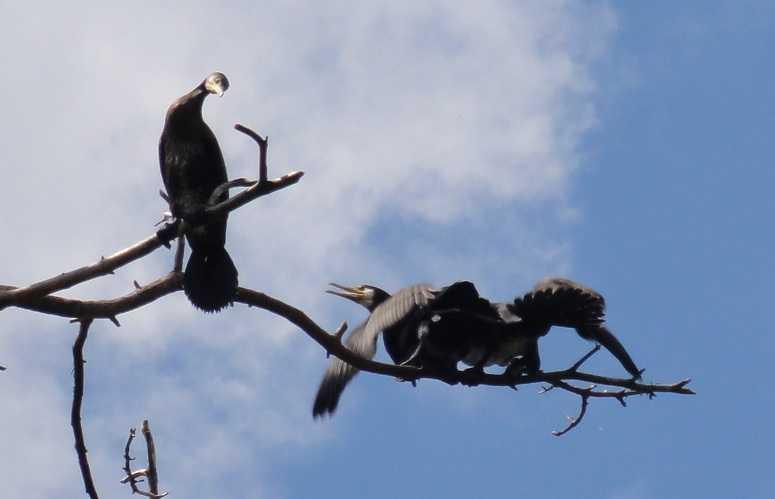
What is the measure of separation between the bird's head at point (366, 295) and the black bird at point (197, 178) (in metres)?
1.86

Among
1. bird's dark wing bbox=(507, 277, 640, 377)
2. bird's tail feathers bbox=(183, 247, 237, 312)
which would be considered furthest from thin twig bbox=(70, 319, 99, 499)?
bird's dark wing bbox=(507, 277, 640, 377)

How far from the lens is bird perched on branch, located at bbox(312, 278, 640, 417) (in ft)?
17.0

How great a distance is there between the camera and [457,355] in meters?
5.54

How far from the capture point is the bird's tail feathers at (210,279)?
4453 mm

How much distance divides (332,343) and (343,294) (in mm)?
2728

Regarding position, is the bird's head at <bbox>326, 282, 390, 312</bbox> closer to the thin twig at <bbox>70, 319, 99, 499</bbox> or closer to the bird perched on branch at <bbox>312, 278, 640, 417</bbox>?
the bird perched on branch at <bbox>312, 278, 640, 417</bbox>

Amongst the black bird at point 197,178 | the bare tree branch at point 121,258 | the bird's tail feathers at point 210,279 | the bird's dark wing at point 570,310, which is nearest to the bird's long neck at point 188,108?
the black bird at point 197,178

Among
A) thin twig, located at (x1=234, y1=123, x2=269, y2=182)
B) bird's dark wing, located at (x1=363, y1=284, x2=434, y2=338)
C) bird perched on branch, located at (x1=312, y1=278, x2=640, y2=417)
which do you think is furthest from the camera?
bird's dark wing, located at (x1=363, y1=284, x2=434, y2=338)

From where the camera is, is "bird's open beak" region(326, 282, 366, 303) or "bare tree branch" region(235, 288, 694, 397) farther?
"bird's open beak" region(326, 282, 366, 303)

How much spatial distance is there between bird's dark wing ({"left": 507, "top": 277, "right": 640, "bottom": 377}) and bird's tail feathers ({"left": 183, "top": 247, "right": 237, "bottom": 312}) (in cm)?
130

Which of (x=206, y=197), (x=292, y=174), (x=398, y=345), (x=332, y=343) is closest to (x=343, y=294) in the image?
(x=398, y=345)

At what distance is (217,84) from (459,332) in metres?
1.64

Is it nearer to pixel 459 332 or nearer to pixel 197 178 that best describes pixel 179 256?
pixel 197 178

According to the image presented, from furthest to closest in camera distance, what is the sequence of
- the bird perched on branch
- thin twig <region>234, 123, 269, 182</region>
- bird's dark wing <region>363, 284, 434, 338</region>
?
1. bird's dark wing <region>363, 284, 434, 338</region>
2. the bird perched on branch
3. thin twig <region>234, 123, 269, 182</region>
